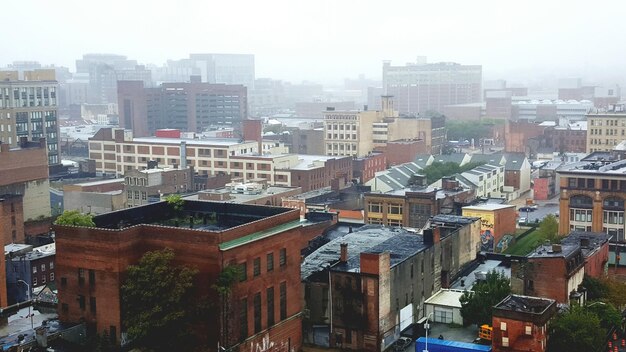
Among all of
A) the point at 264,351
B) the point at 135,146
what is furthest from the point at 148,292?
the point at 135,146

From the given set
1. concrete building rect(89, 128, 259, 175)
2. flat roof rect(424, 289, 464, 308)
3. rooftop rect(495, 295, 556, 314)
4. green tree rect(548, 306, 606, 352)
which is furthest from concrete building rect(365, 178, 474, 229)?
concrete building rect(89, 128, 259, 175)

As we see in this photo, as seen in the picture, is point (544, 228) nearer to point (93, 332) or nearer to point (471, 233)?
point (471, 233)

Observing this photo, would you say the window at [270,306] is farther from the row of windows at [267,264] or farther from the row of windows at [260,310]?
the row of windows at [267,264]

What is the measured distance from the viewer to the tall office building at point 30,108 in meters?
135

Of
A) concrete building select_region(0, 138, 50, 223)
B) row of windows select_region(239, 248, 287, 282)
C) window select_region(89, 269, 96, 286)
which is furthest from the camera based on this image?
concrete building select_region(0, 138, 50, 223)

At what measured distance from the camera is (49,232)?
94125 mm

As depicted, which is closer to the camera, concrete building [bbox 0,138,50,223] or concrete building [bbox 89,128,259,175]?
concrete building [bbox 0,138,50,223]

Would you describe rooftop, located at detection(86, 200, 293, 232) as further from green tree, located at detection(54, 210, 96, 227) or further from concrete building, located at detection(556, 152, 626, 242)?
concrete building, located at detection(556, 152, 626, 242)

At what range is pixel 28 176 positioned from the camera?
324ft

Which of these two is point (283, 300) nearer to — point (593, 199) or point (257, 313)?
point (257, 313)

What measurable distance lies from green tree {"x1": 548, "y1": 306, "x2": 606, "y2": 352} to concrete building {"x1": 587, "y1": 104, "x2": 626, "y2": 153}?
102 m

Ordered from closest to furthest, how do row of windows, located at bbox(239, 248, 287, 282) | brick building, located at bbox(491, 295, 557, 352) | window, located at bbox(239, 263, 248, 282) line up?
window, located at bbox(239, 263, 248, 282) < row of windows, located at bbox(239, 248, 287, 282) < brick building, located at bbox(491, 295, 557, 352)

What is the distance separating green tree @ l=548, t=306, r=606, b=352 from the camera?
52.2m

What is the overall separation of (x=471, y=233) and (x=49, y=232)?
49.8 m
